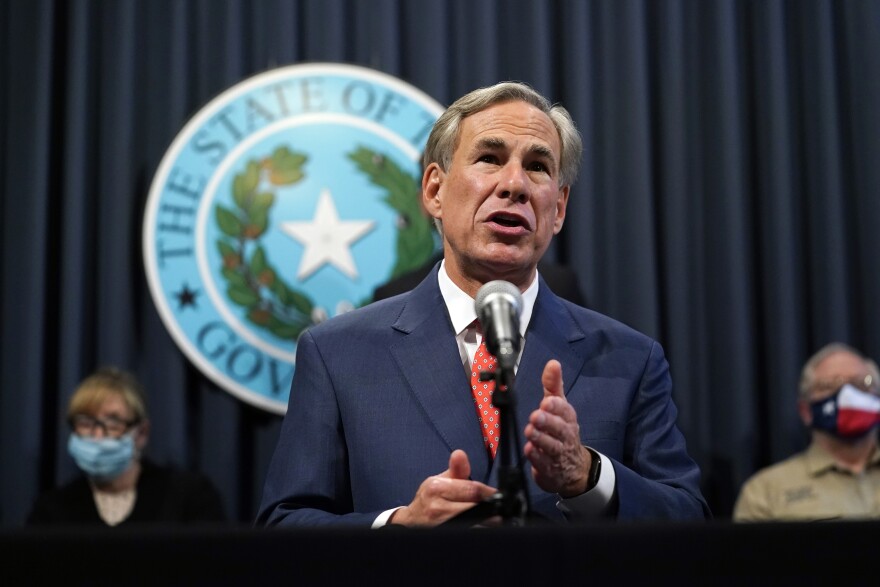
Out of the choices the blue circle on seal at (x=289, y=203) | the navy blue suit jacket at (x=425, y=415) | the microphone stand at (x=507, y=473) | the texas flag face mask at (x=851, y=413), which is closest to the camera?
the microphone stand at (x=507, y=473)

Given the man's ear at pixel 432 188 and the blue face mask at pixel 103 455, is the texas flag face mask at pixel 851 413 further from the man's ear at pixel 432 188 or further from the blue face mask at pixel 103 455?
the blue face mask at pixel 103 455

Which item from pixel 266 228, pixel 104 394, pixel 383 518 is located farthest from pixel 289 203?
pixel 383 518

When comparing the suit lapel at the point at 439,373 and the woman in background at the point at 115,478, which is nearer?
the suit lapel at the point at 439,373

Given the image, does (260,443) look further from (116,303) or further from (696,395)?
(696,395)

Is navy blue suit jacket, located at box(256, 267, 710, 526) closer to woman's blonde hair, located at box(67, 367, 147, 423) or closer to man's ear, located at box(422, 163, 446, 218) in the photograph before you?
man's ear, located at box(422, 163, 446, 218)

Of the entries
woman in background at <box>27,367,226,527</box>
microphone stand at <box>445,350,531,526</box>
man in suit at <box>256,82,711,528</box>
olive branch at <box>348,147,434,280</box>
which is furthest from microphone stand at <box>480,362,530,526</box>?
olive branch at <box>348,147,434,280</box>

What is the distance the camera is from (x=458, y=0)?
155 inches

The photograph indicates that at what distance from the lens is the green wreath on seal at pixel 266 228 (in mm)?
3719

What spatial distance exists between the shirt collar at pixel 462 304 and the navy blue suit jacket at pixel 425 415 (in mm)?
16

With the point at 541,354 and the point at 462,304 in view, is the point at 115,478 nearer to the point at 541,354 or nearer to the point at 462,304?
the point at 462,304

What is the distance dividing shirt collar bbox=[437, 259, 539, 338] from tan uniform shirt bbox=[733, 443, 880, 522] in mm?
1783

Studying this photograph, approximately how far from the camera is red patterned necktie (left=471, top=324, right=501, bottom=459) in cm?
178

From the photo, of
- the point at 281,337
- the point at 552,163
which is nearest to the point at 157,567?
the point at 552,163

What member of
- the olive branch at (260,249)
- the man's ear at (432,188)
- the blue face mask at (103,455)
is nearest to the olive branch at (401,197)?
the olive branch at (260,249)
